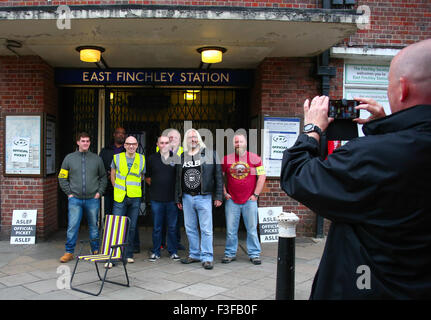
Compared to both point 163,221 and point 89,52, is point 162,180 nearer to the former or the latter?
point 163,221

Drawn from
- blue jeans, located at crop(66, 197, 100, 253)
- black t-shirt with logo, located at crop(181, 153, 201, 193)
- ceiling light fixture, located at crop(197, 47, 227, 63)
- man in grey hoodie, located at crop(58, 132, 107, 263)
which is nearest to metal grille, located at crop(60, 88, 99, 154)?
man in grey hoodie, located at crop(58, 132, 107, 263)

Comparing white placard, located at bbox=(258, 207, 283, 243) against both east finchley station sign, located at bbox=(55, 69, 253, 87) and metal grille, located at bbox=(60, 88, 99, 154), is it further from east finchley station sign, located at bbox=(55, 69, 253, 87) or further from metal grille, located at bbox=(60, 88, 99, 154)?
metal grille, located at bbox=(60, 88, 99, 154)

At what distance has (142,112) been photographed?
861cm

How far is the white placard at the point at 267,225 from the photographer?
7102 mm

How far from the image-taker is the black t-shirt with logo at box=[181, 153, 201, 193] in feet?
19.4

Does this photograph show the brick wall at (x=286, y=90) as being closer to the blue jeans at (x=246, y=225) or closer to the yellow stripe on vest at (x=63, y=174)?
the blue jeans at (x=246, y=225)

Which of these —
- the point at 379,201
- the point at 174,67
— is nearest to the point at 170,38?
the point at 174,67

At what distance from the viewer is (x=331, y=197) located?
53.6 inches

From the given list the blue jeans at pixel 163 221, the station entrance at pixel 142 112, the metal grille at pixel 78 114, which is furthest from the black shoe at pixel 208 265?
the metal grille at pixel 78 114

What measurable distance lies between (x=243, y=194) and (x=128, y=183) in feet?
6.21

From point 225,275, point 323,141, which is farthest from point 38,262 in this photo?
point 323,141

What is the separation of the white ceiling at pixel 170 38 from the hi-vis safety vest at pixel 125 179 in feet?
6.52

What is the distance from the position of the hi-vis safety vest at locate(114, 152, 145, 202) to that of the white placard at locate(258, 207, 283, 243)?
7.72 ft

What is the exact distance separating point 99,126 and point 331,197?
310 inches
